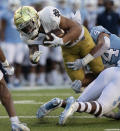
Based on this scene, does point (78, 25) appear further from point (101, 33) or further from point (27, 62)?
point (27, 62)

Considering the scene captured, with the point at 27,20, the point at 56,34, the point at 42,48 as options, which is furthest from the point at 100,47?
the point at 42,48

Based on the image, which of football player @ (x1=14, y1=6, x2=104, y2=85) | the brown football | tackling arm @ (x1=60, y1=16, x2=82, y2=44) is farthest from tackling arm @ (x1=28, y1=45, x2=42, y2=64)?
tackling arm @ (x1=60, y1=16, x2=82, y2=44)

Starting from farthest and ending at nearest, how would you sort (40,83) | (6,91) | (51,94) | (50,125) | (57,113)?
(40,83) → (51,94) → (57,113) → (50,125) → (6,91)

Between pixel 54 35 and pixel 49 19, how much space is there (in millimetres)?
271

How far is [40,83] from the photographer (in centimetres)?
1100

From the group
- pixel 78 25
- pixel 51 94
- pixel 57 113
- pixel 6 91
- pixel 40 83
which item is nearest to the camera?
pixel 6 91

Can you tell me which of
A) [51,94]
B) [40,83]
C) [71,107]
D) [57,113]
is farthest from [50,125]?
[40,83]

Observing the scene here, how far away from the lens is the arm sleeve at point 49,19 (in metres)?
5.45

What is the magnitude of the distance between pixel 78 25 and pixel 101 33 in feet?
0.97

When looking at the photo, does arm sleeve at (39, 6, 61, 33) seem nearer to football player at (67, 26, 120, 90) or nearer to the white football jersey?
the white football jersey

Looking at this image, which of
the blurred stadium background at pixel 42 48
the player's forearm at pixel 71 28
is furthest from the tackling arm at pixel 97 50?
the blurred stadium background at pixel 42 48

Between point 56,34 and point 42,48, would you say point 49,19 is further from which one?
point 42,48

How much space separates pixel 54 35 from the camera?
5254 millimetres

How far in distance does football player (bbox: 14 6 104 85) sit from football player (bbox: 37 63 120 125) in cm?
37
